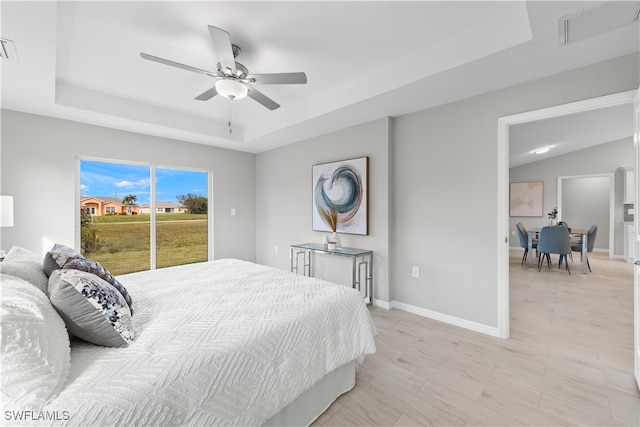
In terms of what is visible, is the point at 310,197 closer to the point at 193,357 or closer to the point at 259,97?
the point at 259,97

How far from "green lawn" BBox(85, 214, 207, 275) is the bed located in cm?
233

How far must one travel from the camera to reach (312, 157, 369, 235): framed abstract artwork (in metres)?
3.60

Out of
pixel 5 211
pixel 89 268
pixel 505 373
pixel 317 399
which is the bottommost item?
pixel 505 373

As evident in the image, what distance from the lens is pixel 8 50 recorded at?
1.95 meters

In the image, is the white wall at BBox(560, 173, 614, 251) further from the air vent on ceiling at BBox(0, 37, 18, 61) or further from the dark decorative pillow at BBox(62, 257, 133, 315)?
the air vent on ceiling at BBox(0, 37, 18, 61)

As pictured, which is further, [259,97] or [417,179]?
[417,179]

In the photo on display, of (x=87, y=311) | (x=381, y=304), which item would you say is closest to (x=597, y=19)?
(x=381, y=304)

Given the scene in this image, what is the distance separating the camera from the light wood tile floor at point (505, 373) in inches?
65.6

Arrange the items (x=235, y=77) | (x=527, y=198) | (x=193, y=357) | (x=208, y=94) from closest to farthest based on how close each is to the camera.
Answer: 1. (x=193, y=357)
2. (x=235, y=77)
3. (x=208, y=94)
4. (x=527, y=198)

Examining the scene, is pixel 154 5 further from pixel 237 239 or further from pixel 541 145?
pixel 541 145

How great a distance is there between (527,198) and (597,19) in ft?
23.7

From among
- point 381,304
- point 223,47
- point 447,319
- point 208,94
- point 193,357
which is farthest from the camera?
point 381,304

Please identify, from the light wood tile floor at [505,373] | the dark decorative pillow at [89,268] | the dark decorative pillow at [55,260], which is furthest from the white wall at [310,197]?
the dark decorative pillow at [55,260]

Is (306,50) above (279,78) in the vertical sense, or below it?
above
